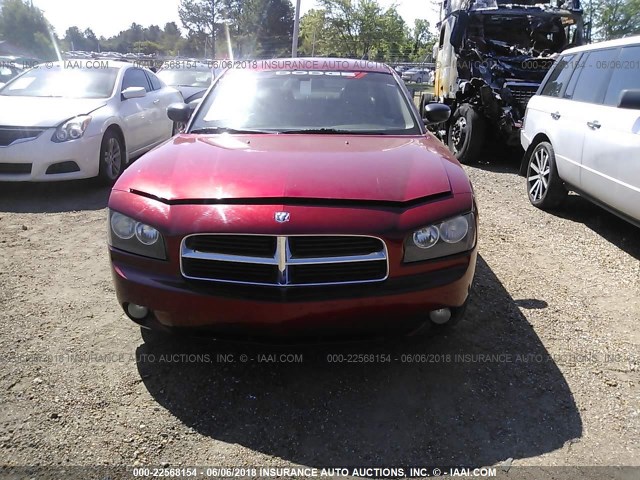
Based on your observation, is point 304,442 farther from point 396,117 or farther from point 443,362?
point 396,117

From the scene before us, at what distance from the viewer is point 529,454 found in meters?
2.22

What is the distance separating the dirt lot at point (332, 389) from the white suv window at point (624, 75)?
1744 millimetres

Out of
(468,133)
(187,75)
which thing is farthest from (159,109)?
(468,133)

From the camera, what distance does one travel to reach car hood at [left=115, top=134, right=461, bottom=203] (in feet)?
7.98

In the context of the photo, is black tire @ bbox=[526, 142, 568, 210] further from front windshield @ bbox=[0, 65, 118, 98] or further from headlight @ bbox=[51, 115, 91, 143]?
front windshield @ bbox=[0, 65, 118, 98]

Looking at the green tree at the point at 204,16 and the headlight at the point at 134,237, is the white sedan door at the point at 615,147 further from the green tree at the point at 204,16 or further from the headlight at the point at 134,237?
the green tree at the point at 204,16

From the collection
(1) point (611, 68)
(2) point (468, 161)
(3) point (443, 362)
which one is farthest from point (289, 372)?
(2) point (468, 161)

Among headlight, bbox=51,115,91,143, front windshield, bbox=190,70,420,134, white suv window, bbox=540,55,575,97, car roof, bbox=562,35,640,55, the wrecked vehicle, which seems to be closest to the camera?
front windshield, bbox=190,70,420,134

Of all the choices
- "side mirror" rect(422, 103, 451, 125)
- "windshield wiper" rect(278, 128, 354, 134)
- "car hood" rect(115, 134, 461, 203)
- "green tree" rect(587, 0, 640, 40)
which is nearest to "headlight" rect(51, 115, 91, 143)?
"car hood" rect(115, 134, 461, 203)

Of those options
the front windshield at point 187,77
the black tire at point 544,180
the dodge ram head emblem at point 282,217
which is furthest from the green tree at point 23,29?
the dodge ram head emblem at point 282,217

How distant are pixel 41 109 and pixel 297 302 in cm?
542

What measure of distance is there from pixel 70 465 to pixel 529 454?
193 centimetres

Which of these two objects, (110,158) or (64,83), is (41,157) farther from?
(64,83)

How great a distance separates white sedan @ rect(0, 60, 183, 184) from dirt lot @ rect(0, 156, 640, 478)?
2308 mm
